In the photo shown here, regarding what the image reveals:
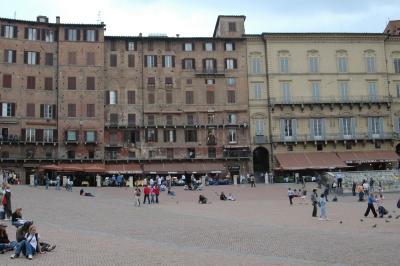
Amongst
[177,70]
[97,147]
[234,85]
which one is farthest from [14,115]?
[234,85]

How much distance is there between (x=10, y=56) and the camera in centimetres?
5959

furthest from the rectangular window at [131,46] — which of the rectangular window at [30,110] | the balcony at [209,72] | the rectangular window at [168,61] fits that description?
the rectangular window at [30,110]

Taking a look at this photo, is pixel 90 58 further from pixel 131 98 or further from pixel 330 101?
pixel 330 101

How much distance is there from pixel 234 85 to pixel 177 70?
7362mm

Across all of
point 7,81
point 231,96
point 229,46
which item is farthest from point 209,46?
point 7,81

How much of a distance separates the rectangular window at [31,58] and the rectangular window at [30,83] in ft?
5.74

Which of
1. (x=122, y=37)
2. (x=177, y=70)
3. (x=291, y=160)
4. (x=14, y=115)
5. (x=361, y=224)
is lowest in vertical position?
(x=361, y=224)

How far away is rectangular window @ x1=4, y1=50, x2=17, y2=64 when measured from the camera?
59.4 meters

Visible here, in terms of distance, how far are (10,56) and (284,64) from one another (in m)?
32.9

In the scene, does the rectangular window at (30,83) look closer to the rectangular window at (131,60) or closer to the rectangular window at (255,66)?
the rectangular window at (131,60)

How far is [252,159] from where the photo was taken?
211 ft

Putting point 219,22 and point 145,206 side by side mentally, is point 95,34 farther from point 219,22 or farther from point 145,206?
point 145,206

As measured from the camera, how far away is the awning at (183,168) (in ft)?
202

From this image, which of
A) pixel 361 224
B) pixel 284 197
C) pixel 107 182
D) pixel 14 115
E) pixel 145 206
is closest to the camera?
pixel 361 224
